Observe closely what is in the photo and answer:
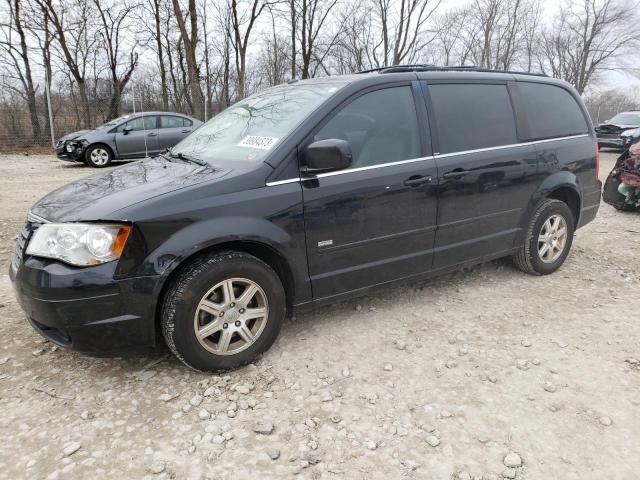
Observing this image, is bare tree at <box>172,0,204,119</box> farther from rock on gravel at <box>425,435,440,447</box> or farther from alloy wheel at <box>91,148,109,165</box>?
rock on gravel at <box>425,435,440,447</box>

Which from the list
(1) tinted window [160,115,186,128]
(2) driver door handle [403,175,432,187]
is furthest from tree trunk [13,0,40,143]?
(2) driver door handle [403,175,432,187]

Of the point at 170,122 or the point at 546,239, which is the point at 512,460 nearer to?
the point at 546,239

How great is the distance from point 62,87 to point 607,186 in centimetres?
1853

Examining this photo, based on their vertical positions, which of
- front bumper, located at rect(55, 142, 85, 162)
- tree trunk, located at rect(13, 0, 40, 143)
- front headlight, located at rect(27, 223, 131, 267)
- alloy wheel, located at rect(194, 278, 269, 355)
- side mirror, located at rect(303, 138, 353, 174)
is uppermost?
tree trunk, located at rect(13, 0, 40, 143)

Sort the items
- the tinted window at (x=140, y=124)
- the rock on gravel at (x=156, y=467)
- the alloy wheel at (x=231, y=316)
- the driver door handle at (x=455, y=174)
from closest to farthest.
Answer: the rock on gravel at (x=156, y=467)
the alloy wheel at (x=231, y=316)
the driver door handle at (x=455, y=174)
the tinted window at (x=140, y=124)

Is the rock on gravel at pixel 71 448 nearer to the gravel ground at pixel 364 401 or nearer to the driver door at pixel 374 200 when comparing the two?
the gravel ground at pixel 364 401

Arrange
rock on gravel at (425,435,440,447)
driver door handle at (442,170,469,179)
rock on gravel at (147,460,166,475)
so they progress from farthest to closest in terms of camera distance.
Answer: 1. driver door handle at (442,170,469,179)
2. rock on gravel at (425,435,440,447)
3. rock on gravel at (147,460,166,475)

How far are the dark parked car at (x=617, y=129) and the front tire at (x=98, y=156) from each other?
16.1 metres

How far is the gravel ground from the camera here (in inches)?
82.4

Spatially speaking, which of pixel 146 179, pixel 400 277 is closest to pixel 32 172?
pixel 146 179

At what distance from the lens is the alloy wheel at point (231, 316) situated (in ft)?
8.65

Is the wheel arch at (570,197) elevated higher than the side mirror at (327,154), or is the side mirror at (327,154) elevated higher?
the side mirror at (327,154)

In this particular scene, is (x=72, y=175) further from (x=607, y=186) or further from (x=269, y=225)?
(x=607, y=186)

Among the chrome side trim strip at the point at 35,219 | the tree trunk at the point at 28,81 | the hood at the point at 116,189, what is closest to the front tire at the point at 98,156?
the tree trunk at the point at 28,81
